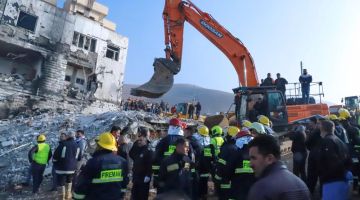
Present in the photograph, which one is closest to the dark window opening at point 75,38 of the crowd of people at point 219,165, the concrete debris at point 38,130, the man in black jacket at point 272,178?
the concrete debris at point 38,130

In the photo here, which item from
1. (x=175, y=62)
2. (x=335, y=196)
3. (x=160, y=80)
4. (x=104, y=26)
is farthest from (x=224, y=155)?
(x=104, y=26)

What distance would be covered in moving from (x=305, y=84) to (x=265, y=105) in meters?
2.67

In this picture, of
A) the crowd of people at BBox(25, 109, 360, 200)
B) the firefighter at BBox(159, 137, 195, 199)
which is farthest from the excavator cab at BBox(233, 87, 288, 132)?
the firefighter at BBox(159, 137, 195, 199)

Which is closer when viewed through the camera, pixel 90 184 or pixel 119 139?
pixel 90 184

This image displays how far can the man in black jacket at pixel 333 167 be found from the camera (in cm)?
418

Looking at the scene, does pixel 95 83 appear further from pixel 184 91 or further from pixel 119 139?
pixel 184 91

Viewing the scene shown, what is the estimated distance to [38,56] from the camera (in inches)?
960

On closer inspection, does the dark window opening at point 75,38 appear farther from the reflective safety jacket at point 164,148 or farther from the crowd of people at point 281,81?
the reflective safety jacket at point 164,148

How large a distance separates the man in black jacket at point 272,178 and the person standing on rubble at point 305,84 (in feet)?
37.0

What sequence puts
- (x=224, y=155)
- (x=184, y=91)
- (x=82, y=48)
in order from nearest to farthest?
(x=224, y=155) < (x=82, y=48) < (x=184, y=91)

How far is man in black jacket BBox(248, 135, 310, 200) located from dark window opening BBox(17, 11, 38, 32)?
24.8 metres

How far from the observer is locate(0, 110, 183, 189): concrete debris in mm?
11695

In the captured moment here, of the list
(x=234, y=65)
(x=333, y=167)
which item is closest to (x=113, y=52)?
(x=234, y=65)

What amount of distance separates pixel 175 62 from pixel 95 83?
53.0 feet
